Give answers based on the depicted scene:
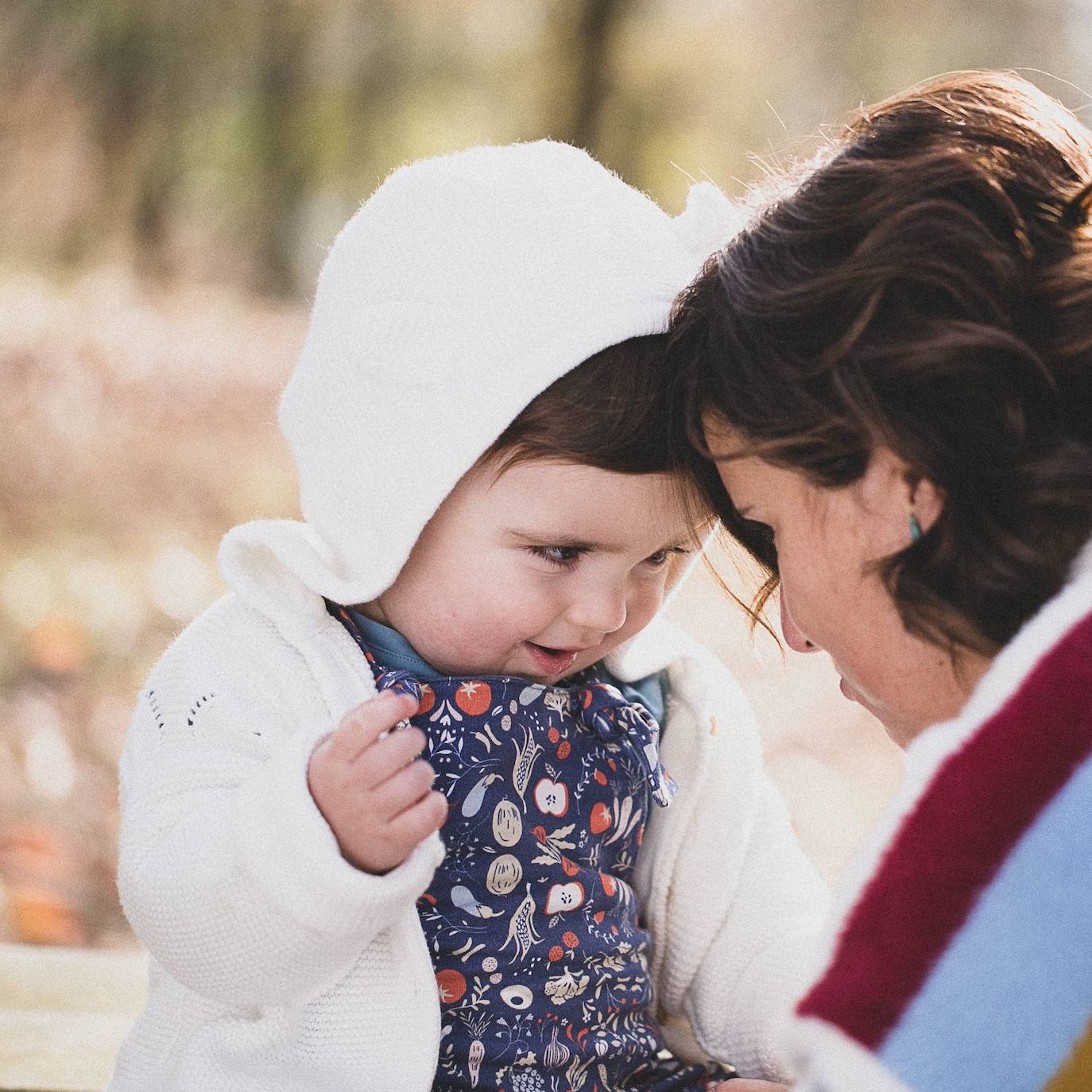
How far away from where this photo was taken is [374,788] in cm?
144

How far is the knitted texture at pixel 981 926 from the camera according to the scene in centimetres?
97

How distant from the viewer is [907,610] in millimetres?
1424

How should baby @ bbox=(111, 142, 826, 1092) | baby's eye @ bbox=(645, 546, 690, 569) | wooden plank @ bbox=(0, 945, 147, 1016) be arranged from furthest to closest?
wooden plank @ bbox=(0, 945, 147, 1016) → baby's eye @ bbox=(645, 546, 690, 569) → baby @ bbox=(111, 142, 826, 1092)

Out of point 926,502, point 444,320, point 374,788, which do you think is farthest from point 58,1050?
point 926,502

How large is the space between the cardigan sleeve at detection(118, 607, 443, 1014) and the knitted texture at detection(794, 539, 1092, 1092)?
0.58m

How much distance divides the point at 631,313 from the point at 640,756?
1.98 feet

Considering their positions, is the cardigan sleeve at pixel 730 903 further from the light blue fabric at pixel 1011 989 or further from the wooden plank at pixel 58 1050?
the light blue fabric at pixel 1011 989

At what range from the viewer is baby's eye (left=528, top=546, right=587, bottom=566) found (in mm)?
1692

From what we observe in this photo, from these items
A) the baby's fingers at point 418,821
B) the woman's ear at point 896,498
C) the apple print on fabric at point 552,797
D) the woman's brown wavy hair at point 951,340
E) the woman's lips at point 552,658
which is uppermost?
the woman's brown wavy hair at point 951,340

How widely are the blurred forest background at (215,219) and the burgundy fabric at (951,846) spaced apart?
2.48 meters

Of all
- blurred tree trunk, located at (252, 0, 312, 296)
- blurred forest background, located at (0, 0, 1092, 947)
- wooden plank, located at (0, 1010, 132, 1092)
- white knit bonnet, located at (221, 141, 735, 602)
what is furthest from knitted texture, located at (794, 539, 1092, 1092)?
blurred tree trunk, located at (252, 0, 312, 296)

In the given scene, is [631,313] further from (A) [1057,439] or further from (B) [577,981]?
(B) [577,981]

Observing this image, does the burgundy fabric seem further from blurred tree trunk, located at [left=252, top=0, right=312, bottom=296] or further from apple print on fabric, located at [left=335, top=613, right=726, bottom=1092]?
blurred tree trunk, located at [left=252, top=0, right=312, bottom=296]

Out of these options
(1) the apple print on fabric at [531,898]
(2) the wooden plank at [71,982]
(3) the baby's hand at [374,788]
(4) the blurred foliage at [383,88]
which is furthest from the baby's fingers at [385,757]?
(4) the blurred foliage at [383,88]
